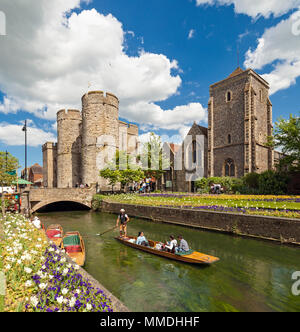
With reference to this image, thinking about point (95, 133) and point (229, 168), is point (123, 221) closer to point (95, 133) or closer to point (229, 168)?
point (229, 168)

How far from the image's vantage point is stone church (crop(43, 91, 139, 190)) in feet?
115

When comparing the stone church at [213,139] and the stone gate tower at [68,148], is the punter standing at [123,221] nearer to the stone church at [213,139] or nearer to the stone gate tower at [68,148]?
the stone church at [213,139]

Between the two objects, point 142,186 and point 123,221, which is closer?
point 123,221

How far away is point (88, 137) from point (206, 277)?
31.1 meters

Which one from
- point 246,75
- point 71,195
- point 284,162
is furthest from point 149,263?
point 246,75

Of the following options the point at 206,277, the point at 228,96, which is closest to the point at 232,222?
the point at 206,277

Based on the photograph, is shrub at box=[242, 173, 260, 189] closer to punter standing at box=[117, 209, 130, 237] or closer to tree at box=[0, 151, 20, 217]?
punter standing at box=[117, 209, 130, 237]

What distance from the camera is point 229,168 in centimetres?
3300

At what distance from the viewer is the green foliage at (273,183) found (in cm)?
2489

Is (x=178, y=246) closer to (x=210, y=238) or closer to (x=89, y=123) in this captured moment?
(x=210, y=238)

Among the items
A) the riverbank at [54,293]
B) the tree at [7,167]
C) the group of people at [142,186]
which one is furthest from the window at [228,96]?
the riverbank at [54,293]

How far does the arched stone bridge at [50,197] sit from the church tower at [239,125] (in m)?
19.4

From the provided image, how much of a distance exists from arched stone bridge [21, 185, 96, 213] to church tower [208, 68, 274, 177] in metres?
19.4
